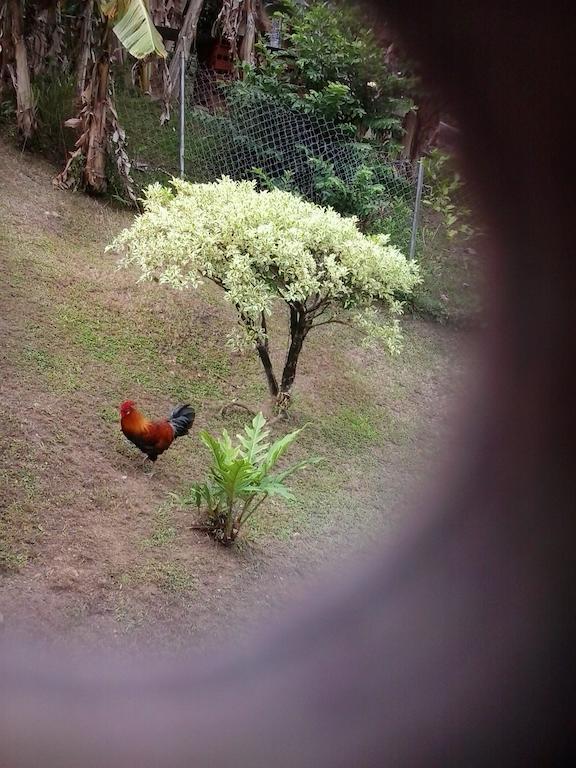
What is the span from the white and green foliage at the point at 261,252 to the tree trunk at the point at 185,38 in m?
1.26

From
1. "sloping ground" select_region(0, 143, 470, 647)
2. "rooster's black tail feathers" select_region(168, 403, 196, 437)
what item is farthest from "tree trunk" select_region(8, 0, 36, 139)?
"rooster's black tail feathers" select_region(168, 403, 196, 437)

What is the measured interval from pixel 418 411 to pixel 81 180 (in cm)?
184

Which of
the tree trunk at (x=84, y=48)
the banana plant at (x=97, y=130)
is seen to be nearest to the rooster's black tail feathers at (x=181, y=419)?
the banana plant at (x=97, y=130)

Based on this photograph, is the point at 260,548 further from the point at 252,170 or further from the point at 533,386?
the point at 252,170

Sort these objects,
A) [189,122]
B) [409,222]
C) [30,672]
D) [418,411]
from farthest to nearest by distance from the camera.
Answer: [189,122] < [409,222] < [418,411] < [30,672]

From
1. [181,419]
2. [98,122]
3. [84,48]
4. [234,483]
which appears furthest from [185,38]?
[234,483]

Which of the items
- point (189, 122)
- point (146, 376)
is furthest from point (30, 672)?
point (189, 122)

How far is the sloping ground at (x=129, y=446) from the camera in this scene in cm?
129

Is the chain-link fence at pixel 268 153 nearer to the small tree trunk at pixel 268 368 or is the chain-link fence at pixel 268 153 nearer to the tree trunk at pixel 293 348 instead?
the tree trunk at pixel 293 348

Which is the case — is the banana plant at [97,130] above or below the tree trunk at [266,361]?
above

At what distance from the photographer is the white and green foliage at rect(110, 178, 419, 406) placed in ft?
6.14

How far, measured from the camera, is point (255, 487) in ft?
4.96

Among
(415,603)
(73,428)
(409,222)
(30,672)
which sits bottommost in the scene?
(73,428)

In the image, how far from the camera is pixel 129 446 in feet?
5.97
